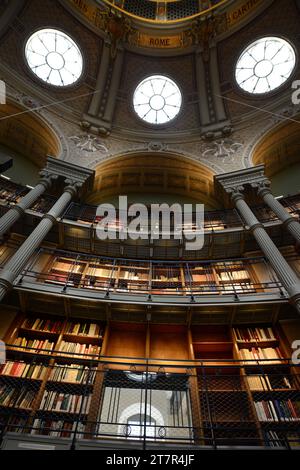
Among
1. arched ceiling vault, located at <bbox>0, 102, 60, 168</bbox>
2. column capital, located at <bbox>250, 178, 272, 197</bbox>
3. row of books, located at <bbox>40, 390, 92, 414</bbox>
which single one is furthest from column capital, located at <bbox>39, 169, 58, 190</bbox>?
column capital, located at <bbox>250, 178, 272, 197</bbox>

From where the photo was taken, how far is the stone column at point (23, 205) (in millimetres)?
6694

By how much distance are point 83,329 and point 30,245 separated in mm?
2256

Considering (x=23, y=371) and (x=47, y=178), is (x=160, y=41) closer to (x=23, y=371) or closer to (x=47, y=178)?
(x=47, y=178)

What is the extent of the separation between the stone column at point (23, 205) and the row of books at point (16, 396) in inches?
127

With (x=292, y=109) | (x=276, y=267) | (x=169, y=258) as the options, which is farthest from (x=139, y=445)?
(x=292, y=109)

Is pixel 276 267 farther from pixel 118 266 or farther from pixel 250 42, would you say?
pixel 250 42

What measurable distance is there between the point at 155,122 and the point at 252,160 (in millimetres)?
4820

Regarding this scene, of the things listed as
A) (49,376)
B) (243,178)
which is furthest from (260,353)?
(243,178)

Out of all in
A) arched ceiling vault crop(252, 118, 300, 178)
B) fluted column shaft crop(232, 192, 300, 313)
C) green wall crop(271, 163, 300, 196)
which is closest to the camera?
fluted column shaft crop(232, 192, 300, 313)

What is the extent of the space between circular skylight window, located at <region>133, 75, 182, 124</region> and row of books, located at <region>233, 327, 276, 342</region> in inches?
387

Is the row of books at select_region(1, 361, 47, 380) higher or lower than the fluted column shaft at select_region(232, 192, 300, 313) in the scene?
lower

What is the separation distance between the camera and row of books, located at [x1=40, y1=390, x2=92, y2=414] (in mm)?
4672

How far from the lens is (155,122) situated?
12805 mm

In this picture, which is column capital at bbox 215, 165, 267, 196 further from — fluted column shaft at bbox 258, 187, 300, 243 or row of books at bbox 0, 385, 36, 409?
row of books at bbox 0, 385, 36, 409
